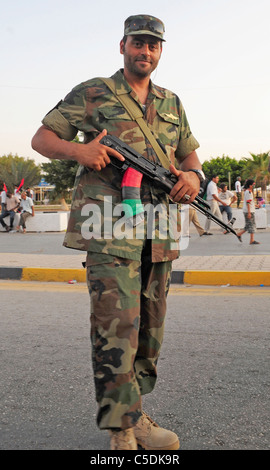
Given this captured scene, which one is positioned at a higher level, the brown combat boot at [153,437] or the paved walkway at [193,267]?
the paved walkway at [193,267]

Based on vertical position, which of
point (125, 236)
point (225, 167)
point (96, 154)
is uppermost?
point (225, 167)

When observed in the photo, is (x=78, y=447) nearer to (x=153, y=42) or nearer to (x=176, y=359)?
(x=176, y=359)

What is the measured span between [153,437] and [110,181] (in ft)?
3.59

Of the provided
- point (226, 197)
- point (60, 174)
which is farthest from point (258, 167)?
point (226, 197)

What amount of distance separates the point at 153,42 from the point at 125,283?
1.03 m

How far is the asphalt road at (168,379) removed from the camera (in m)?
2.43

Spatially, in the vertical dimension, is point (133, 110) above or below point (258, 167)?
below

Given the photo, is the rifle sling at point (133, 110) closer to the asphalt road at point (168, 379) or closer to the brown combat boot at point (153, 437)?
the brown combat boot at point (153, 437)

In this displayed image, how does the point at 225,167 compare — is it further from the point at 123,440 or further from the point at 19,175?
the point at 123,440

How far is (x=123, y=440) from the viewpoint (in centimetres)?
212

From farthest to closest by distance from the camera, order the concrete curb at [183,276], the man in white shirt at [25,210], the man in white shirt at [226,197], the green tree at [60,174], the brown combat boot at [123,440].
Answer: the green tree at [60,174]
the man in white shirt at [25,210]
the man in white shirt at [226,197]
the concrete curb at [183,276]
the brown combat boot at [123,440]

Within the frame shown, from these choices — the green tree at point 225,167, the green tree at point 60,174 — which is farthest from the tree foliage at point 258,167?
the green tree at point 60,174

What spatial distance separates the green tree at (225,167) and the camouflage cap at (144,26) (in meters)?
82.3

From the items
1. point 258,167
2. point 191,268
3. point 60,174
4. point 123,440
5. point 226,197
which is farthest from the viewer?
point 258,167
